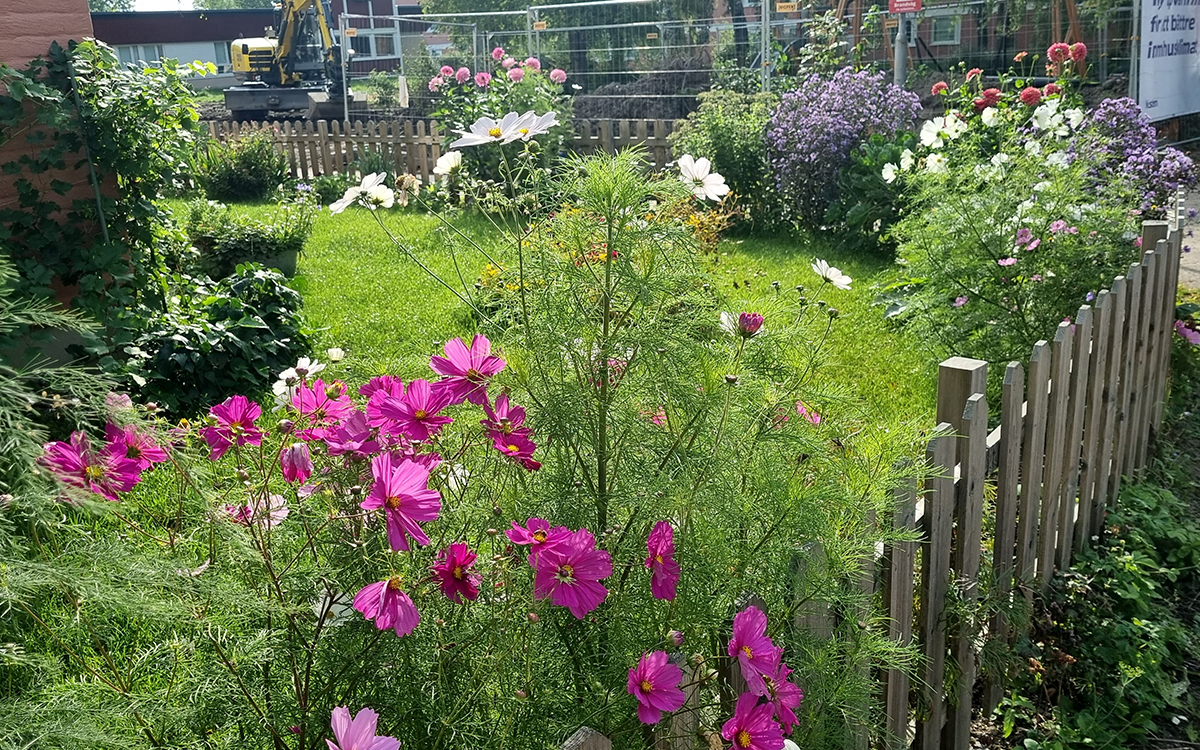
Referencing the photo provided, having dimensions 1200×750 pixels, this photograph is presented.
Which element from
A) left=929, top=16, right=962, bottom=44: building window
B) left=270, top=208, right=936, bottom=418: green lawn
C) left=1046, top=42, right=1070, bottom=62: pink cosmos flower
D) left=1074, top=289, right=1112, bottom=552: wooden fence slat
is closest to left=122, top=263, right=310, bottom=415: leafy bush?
left=270, top=208, right=936, bottom=418: green lawn

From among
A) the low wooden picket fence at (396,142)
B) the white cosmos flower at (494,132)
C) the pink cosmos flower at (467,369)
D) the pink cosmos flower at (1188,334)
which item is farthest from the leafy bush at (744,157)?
the pink cosmos flower at (467,369)

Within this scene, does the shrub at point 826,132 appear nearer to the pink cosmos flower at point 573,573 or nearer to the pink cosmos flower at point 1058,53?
the pink cosmos flower at point 1058,53

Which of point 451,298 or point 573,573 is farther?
point 451,298

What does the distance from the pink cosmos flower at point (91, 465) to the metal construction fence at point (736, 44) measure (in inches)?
430

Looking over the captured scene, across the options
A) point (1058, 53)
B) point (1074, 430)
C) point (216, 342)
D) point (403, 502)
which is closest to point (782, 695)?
point (403, 502)

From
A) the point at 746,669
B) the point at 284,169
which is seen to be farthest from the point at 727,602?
the point at 284,169

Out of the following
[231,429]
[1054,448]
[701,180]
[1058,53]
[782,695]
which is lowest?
[1054,448]

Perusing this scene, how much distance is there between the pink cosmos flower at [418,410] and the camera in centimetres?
130

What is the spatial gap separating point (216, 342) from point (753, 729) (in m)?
4.17

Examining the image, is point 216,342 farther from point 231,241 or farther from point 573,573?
point 573,573

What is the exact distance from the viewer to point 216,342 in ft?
15.7

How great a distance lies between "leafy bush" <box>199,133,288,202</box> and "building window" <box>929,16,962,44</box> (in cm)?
956

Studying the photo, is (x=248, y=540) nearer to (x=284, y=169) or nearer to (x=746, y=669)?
(x=746, y=669)

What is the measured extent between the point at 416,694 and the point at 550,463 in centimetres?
41
